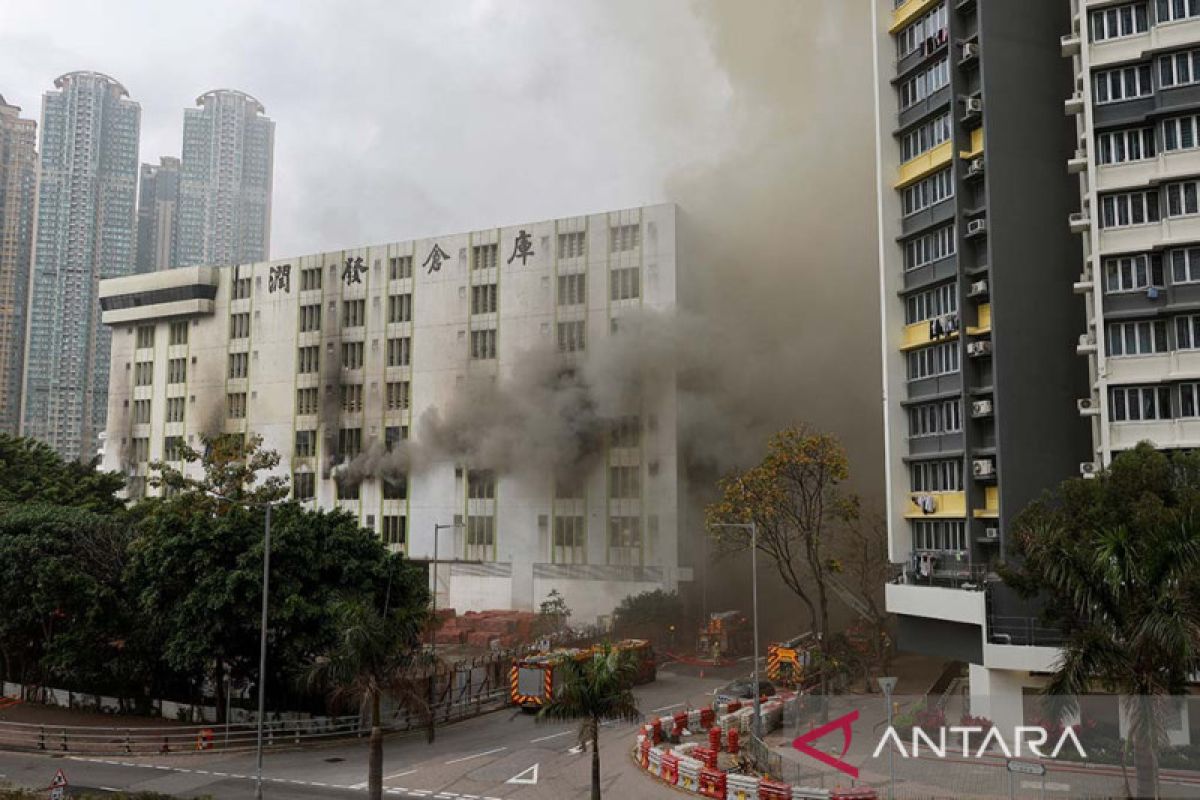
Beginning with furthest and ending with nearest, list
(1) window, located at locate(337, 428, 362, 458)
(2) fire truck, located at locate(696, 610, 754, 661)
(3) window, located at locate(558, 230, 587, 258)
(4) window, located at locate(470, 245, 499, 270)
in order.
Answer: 1. (1) window, located at locate(337, 428, 362, 458)
2. (4) window, located at locate(470, 245, 499, 270)
3. (3) window, located at locate(558, 230, 587, 258)
4. (2) fire truck, located at locate(696, 610, 754, 661)

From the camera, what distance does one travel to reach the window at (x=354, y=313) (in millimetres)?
78875

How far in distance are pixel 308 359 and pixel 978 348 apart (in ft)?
192

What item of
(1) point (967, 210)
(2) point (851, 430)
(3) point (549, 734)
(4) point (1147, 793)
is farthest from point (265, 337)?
(4) point (1147, 793)

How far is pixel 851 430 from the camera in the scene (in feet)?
224

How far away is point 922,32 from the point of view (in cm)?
4116

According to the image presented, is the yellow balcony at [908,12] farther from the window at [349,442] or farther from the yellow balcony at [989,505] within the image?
the window at [349,442]

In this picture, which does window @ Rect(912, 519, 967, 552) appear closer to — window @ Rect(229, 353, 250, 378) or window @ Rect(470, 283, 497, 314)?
window @ Rect(470, 283, 497, 314)

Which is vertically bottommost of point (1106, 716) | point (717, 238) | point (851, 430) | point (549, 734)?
point (549, 734)

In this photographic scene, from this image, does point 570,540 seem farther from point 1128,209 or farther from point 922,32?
point 1128,209

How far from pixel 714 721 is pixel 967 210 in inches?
848

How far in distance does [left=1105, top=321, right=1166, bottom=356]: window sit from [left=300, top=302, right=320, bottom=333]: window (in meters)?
62.3

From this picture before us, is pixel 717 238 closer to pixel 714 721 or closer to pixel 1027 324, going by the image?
pixel 1027 324

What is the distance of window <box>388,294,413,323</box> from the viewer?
76.9m

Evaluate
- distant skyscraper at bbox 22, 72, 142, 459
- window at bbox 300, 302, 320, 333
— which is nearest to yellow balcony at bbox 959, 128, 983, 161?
window at bbox 300, 302, 320, 333
